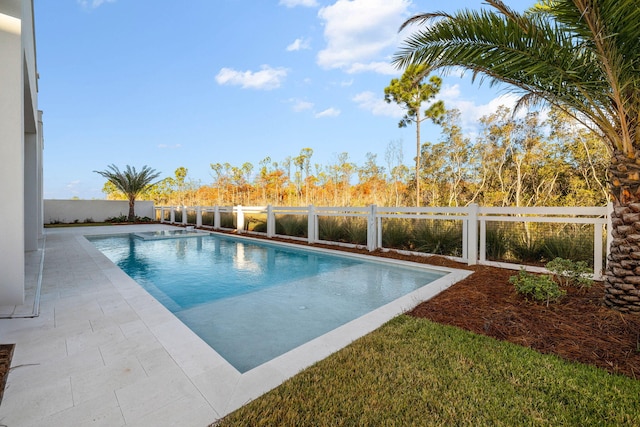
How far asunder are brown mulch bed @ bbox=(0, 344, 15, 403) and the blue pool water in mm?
1471

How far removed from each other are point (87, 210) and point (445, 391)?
85.7ft

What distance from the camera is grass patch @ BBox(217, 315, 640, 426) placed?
170 centimetres

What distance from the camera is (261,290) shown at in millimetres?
4930

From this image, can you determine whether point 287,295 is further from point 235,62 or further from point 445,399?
point 235,62

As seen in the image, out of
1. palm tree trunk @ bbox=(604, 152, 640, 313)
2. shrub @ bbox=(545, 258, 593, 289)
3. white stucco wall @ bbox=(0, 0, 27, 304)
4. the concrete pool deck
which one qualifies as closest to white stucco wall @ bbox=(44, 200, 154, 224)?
the concrete pool deck

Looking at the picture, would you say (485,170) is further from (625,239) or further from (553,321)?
(553,321)

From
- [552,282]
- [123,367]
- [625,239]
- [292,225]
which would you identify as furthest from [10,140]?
[292,225]

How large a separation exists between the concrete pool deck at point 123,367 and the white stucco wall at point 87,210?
21263 mm

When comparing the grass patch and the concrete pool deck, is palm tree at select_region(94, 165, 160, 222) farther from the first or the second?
the grass patch

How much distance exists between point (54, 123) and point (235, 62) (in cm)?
1163

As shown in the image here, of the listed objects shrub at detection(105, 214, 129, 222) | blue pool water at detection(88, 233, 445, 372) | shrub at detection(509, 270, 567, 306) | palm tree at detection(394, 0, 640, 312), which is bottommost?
blue pool water at detection(88, 233, 445, 372)

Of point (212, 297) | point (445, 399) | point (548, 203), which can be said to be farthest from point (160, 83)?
point (548, 203)

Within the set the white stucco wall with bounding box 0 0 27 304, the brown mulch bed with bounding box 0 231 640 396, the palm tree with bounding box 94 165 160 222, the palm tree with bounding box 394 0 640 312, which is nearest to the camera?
the brown mulch bed with bounding box 0 231 640 396

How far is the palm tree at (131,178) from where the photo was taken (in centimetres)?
1998
